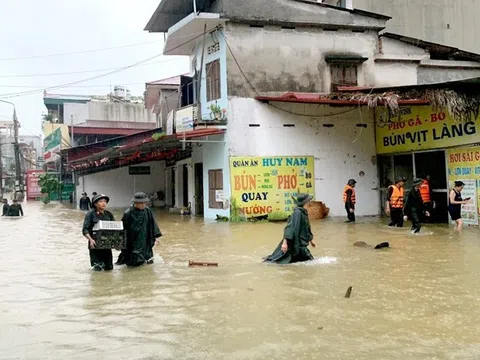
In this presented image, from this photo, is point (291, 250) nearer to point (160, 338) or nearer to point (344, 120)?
point (160, 338)

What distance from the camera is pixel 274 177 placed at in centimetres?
1831

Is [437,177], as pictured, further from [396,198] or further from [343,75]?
[343,75]

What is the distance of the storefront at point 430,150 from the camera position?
1423 centimetres

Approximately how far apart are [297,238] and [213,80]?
465 inches

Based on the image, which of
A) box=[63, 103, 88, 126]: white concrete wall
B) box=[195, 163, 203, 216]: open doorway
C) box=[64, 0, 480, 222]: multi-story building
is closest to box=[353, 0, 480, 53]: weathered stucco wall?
box=[64, 0, 480, 222]: multi-story building

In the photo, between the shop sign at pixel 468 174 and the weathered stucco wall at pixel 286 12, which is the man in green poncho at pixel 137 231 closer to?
the shop sign at pixel 468 174

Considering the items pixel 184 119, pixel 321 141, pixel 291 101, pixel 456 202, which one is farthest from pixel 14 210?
pixel 456 202

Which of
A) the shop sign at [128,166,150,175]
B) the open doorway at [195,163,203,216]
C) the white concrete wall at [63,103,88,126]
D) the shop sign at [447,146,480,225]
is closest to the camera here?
the shop sign at [447,146,480,225]

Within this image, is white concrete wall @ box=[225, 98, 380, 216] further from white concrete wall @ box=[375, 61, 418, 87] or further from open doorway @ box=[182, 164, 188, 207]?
open doorway @ box=[182, 164, 188, 207]

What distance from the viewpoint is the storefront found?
14234 millimetres

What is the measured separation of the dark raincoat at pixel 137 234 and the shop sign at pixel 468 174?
30.8 ft

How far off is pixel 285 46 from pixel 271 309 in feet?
46.7

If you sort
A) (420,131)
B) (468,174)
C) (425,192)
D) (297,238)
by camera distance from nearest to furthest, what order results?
(297,238), (468,174), (425,192), (420,131)

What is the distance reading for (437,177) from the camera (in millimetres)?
16875
